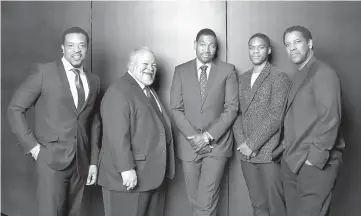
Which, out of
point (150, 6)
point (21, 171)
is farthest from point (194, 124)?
point (21, 171)

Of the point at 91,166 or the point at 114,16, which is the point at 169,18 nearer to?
the point at 114,16

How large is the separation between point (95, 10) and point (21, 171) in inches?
81.0

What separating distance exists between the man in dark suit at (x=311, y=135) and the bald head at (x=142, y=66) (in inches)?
41.0

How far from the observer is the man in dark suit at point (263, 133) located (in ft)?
9.73

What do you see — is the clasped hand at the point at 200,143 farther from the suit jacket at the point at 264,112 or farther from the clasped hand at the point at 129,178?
the clasped hand at the point at 129,178

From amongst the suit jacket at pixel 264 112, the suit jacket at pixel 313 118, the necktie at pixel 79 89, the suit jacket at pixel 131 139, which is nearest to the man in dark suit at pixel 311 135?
the suit jacket at pixel 313 118

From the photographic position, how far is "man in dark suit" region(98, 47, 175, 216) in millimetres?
2535

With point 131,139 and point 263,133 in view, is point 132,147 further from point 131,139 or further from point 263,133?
point 263,133

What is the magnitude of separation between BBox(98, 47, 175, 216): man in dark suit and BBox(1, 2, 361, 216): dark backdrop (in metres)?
1.12

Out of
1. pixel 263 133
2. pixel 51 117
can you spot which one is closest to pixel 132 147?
pixel 51 117

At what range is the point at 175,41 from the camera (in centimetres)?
379

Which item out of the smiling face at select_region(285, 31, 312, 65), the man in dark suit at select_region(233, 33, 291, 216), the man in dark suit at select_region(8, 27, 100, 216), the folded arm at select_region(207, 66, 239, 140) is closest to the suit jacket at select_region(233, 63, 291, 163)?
the man in dark suit at select_region(233, 33, 291, 216)

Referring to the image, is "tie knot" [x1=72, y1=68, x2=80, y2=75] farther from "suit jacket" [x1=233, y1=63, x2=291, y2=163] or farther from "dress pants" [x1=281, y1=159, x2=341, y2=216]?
"dress pants" [x1=281, y1=159, x2=341, y2=216]

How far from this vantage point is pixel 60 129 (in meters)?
2.83
